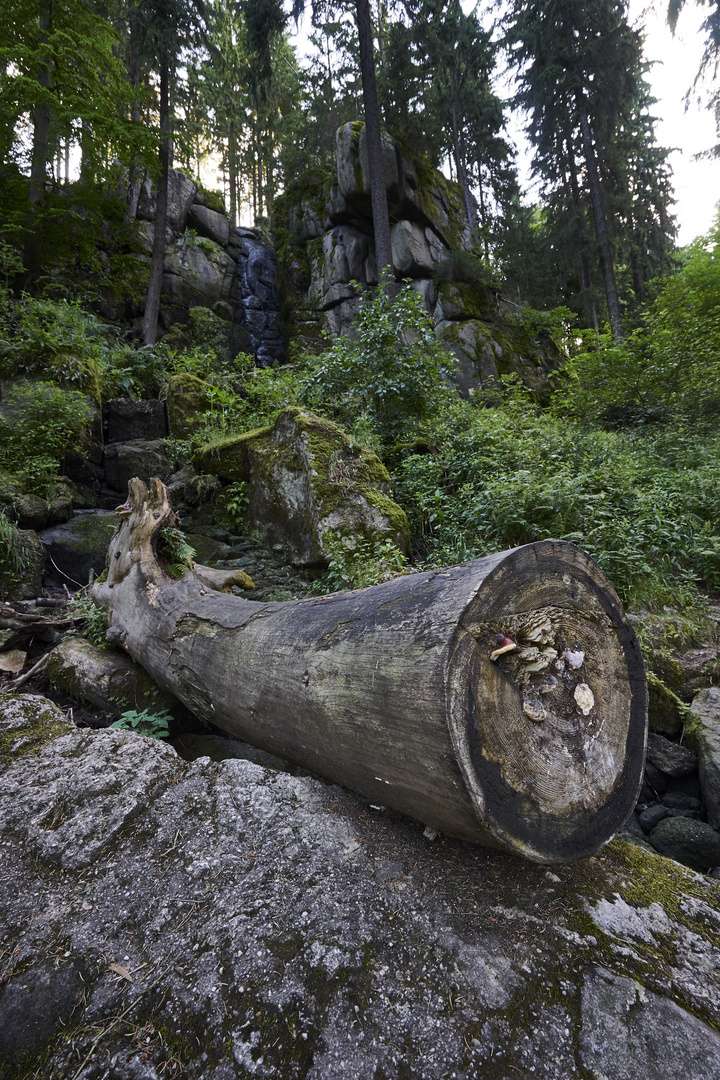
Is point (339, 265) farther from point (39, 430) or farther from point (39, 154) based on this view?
point (39, 430)

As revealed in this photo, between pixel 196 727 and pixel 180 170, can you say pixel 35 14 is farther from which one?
pixel 196 727

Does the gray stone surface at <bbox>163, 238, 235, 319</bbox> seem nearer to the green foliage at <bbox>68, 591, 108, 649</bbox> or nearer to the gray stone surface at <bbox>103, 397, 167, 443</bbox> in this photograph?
the gray stone surface at <bbox>103, 397, 167, 443</bbox>

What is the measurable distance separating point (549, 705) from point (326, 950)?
99cm

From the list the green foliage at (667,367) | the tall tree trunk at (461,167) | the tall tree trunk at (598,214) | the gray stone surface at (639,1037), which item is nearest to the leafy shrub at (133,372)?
the green foliage at (667,367)

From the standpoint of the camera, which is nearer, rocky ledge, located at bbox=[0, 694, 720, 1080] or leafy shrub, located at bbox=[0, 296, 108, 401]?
rocky ledge, located at bbox=[0, 694, 720, 1080]

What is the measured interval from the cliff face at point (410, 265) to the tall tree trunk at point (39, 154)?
7.59m

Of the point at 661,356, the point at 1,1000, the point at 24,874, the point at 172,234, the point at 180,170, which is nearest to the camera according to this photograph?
the point at 1,1000

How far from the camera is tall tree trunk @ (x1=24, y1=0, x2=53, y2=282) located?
10.4m

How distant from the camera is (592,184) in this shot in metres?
14.5

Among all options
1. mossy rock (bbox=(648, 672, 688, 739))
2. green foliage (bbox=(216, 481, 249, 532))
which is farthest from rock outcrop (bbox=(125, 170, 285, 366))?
mossy rock (bbox=(648, 672, 688, 739))

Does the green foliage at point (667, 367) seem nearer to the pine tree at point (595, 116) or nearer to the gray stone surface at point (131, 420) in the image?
the pine tree at point (595, 116)

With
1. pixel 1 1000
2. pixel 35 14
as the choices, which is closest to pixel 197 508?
pixel 1 1000

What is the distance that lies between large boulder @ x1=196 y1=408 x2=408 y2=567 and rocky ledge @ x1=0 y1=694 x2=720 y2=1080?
3299 mm

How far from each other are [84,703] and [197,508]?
11.2 feet
